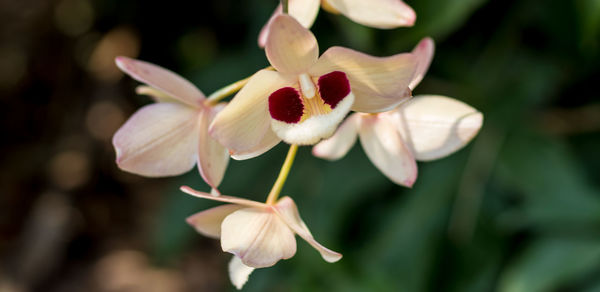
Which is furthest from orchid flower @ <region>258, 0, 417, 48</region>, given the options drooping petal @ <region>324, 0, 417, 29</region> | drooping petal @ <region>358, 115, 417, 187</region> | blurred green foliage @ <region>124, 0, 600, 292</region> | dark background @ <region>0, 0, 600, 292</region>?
blurred green foliage @ <region>124, 0, 600, 292</region>

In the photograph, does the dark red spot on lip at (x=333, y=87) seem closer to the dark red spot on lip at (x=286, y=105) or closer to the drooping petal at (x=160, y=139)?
the dark red spot on lip at (x=286, y=105)

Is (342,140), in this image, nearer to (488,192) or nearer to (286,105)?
(286,105)

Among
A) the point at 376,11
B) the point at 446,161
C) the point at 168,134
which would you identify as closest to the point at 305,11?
the point at 376,11

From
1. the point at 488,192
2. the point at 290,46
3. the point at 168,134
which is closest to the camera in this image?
the point at 290,46

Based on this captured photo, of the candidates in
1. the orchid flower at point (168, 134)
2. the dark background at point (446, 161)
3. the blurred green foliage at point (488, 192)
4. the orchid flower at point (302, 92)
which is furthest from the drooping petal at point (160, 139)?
the blurred green foliage at point (488, 192)

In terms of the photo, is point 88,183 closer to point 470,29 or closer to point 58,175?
point 58,175

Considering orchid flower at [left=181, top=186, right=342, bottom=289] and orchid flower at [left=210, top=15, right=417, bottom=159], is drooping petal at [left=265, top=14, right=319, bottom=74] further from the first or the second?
orchid flower at [left=181, top=186, right=342, bottom=289]

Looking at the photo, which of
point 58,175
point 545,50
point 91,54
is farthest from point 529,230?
point 58,175
